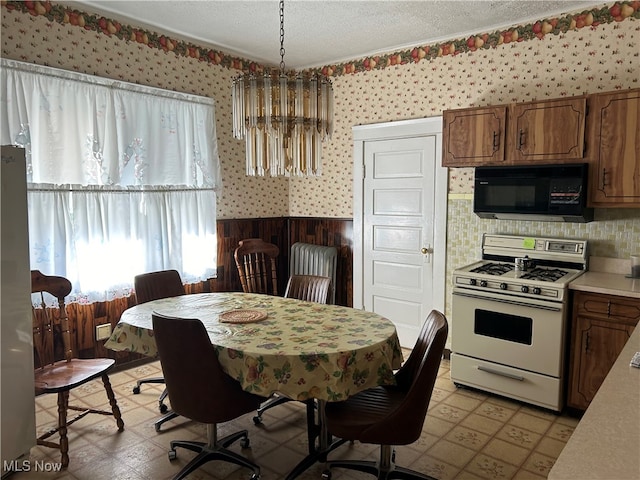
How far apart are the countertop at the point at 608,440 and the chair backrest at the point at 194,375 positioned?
5.02ft

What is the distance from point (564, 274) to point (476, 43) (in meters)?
1.96

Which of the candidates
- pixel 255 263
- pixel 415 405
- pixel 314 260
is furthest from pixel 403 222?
pixel 415 405

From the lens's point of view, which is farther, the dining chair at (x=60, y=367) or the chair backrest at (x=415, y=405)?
the dining chair at (x=60, y=367)

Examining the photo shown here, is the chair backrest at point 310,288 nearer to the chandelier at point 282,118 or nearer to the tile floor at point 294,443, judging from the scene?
the tile floor at point 294,443

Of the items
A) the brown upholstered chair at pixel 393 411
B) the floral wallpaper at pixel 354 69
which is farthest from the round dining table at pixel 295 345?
the floral wallpaper at pixel 354 69

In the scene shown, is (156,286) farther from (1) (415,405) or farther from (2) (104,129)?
(1) (415,405)

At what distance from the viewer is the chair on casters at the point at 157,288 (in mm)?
3346

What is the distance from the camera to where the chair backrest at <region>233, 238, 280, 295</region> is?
4.46 meters

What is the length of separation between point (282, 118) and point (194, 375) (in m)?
1.37

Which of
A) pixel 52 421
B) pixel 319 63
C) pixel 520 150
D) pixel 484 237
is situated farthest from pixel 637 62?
pixel 52 421

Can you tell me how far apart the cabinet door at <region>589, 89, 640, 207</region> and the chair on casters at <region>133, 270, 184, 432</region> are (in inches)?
117

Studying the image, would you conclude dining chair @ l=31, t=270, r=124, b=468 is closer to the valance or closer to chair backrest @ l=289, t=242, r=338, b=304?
the valance

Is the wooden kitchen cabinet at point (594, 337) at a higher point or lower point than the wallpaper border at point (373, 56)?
lower

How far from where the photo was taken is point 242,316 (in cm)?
275
